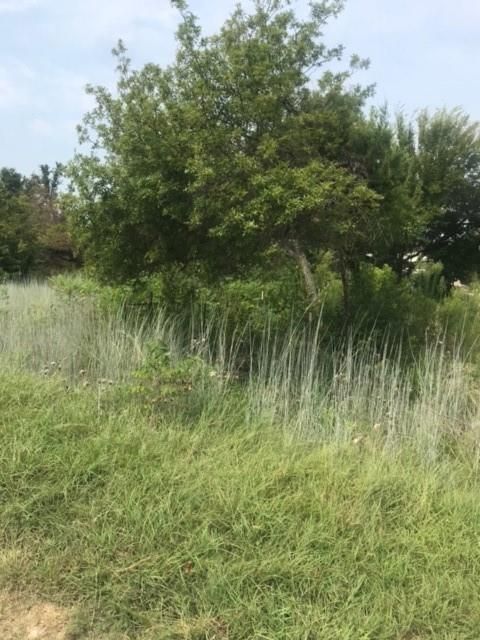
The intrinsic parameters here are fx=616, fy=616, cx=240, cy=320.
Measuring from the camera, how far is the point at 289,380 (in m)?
4.59

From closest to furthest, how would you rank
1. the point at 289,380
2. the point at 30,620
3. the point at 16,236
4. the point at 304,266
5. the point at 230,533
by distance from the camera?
1. the point at 30,620
2. the point at 230,533
3. the point at 289,380
4. the point at 304,266
5. the point at 16,236

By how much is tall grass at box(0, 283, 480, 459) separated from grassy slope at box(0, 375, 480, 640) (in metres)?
0.37

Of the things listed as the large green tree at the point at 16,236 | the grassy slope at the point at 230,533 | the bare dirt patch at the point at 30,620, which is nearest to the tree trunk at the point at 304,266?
the grassy slope at the point at 230,533

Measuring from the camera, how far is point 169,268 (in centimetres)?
703

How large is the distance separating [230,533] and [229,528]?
0.04m

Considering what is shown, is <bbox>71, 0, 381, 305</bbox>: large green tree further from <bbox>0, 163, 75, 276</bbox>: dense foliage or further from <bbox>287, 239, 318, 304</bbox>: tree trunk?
<bbox>0, 163, 75, 276</bbox>: dense foliage

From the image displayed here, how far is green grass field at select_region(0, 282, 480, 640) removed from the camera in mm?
2611

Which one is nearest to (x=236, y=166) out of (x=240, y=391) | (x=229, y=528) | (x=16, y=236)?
(x=240, y=391)

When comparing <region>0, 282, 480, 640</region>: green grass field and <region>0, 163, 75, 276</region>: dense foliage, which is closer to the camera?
<region>0, 282, 480, 640</region>: green grass field

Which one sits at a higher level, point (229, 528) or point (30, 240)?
point (30, 240)

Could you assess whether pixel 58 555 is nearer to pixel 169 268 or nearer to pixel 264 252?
pixel 264 252

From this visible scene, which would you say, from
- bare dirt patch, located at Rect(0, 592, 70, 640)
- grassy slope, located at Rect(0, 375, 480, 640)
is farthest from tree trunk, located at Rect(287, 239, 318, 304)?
bare dirt patch, located at Rect(0, 592, 70, 640)

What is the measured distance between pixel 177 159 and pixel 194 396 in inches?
104

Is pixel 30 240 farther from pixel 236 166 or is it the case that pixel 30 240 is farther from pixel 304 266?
pixel 236 166
